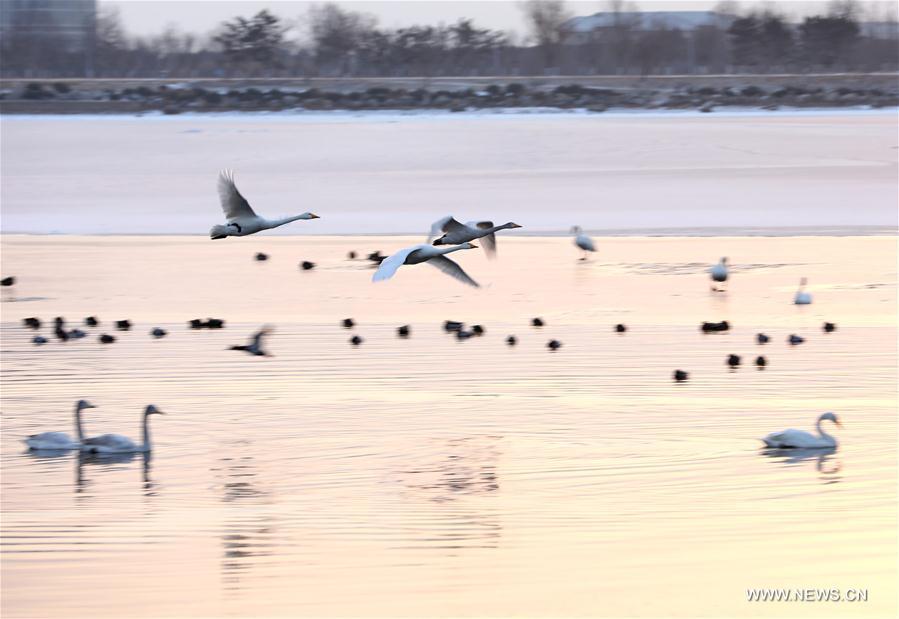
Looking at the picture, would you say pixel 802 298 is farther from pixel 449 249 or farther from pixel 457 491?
pixel 457 491

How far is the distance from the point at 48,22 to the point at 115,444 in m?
96.0

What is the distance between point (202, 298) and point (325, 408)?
6.50 metres

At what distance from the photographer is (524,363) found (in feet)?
47.4

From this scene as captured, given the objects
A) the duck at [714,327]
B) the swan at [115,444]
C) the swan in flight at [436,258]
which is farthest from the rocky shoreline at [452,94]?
the swan at [115,444]

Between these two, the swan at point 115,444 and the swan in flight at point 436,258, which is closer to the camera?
the swan at point 115,444

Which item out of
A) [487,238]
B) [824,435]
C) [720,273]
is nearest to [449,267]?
[487,238]

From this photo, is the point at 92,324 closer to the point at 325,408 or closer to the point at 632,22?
the point at 325,408

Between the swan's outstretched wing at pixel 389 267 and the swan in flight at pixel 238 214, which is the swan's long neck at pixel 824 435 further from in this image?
the swan in flight at pixel 238 214

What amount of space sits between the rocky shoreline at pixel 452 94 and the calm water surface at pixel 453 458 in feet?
118

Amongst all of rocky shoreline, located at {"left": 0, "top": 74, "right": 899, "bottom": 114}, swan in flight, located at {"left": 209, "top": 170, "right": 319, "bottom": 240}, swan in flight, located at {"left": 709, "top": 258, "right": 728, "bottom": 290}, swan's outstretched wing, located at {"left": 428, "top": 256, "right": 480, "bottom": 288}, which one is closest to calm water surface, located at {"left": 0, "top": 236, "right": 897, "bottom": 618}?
swan in flight, located at {"left": 709, "top": 258, "right": 728, "bottom": 290}

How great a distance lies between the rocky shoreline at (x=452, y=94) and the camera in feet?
180

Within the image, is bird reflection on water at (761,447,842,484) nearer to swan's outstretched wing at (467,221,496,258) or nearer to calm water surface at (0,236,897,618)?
calm water surface at (0,236,897,618)

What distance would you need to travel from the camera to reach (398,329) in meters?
16.1

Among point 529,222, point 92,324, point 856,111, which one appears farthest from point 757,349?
point 856,111
